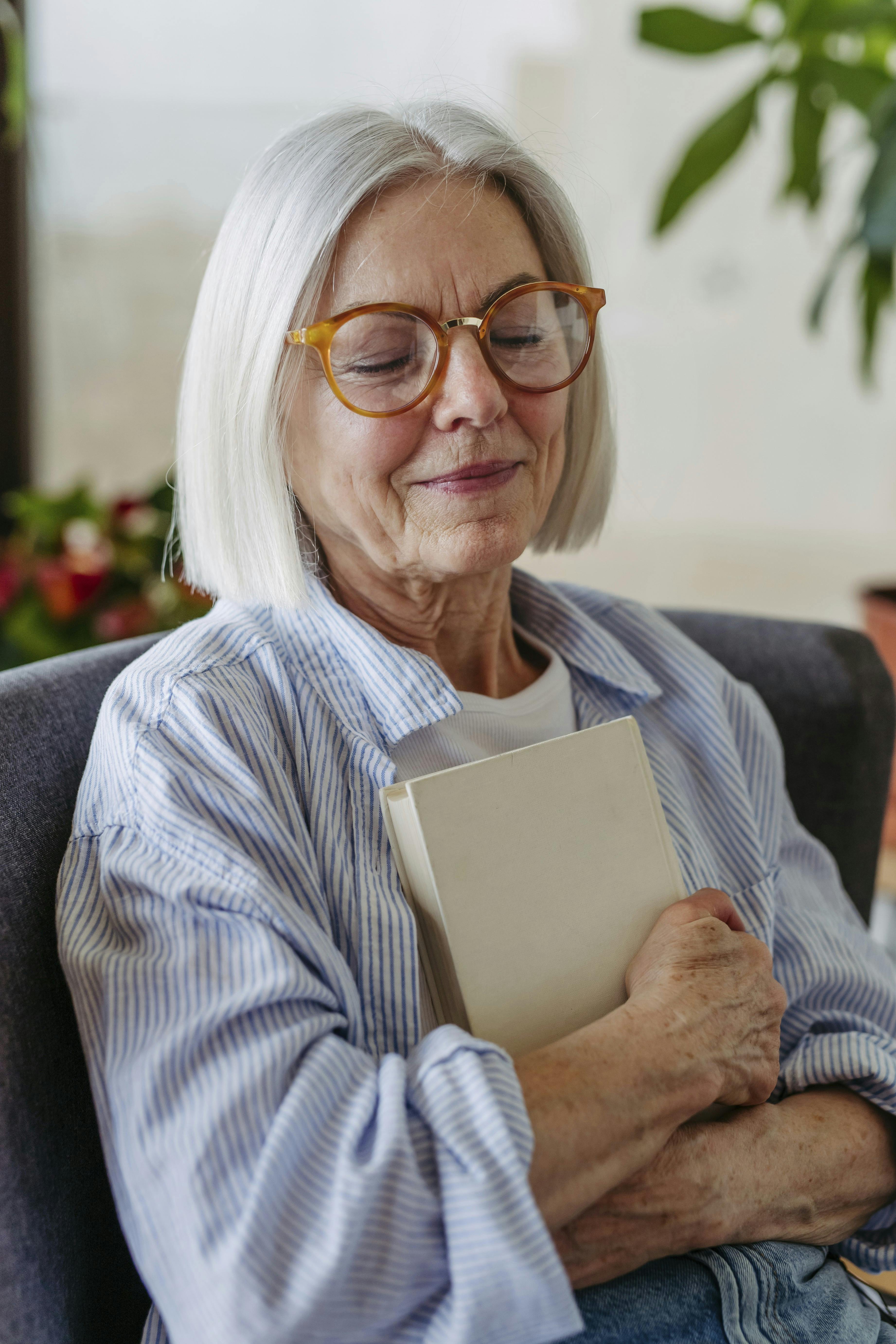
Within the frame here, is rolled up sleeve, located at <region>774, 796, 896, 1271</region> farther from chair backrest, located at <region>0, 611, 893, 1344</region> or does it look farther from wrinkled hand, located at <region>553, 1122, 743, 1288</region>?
chair backrest, located at <region>0, 611, 893, 1344</region>

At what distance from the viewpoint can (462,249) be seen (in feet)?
2.98

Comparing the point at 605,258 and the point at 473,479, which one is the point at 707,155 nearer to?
the point at 605,258

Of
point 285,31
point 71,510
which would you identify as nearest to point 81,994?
point 71,510

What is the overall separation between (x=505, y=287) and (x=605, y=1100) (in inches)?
25.0

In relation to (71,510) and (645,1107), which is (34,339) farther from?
(645,1107)

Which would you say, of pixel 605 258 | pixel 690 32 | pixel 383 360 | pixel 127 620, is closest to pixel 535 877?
pixel 383 360

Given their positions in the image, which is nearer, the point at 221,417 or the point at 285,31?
the point at 221,417

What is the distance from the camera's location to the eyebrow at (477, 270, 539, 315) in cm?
91

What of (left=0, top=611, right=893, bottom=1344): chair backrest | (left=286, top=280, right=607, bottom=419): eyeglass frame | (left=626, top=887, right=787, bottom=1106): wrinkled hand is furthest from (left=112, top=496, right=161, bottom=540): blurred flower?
(left=626, top=887, right=787, bottom=1106): wrinkled hand

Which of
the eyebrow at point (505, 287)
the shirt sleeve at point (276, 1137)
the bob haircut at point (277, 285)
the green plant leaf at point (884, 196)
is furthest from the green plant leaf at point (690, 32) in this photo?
the shirt sleeve at point (276, 1137)

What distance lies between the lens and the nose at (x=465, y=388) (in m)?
0.89

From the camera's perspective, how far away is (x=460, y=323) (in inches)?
35.1

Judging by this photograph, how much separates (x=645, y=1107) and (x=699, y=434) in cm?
232

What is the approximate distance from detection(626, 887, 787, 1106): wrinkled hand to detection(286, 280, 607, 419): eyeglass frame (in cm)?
45
